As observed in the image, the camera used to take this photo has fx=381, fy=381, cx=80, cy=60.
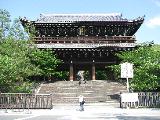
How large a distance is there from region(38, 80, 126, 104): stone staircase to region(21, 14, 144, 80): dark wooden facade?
477 centimetres

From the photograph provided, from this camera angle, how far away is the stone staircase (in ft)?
108

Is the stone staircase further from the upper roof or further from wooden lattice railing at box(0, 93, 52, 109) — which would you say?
the upper roof

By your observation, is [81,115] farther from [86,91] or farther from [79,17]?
[79,17]

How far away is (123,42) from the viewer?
151 feet

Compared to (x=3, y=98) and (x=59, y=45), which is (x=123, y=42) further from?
(x=3, y=98)

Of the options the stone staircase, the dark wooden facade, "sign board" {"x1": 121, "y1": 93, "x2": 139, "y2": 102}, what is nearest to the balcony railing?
the dark wooden facade

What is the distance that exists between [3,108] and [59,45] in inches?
704

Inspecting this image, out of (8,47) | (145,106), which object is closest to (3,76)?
(8,47)

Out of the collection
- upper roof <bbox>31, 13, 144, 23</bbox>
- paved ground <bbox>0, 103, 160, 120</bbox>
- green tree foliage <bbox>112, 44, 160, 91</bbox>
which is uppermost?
upper roof <bbox>31, 13, 144, 23</bbox>

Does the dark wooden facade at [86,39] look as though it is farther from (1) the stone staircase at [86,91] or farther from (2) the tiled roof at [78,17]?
(1) the stone staircase at [86,91]

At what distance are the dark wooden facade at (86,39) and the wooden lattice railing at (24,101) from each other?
1544 centimetres

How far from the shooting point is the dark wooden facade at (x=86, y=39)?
44.0 m

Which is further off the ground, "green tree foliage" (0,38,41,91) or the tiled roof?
the tiled roof

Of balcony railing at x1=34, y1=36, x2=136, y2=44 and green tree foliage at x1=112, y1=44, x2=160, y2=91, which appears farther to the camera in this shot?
balcony railing at x1=34, y1=36, x2=136, y2=44
